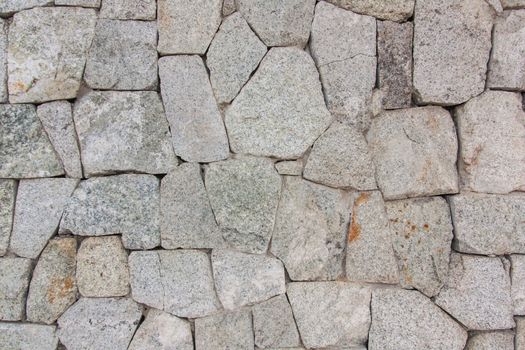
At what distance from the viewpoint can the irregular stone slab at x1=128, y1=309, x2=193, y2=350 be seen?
5.99ft

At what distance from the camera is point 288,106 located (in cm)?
181

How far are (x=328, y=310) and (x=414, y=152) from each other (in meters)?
0.77

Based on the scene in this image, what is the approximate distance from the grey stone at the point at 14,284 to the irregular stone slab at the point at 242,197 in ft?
2.76

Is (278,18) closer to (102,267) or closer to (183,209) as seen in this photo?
(183,209)

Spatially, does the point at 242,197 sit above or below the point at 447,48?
below

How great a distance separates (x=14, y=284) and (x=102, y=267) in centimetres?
38

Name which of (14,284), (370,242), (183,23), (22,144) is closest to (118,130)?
(22,144)

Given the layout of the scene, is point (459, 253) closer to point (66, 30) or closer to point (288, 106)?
point (288, 106)

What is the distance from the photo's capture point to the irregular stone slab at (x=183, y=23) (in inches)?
70.4

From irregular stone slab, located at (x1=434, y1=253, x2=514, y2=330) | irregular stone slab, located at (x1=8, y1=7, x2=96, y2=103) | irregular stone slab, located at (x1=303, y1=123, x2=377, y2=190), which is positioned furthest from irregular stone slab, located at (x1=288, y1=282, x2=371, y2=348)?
irregular stone slab, located at (x1=8, y1=7, x2=96, y2=103)

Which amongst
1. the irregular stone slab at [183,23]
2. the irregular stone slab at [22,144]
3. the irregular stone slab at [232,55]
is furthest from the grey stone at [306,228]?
the irregular stone slab at [22,144]

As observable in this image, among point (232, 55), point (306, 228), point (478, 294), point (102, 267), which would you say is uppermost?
point (232, 55)

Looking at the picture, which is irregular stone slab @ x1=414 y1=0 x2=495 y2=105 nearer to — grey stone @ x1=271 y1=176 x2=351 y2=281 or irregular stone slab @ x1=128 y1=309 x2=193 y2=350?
grey stone @ x1=271 y1=176 x2=351 y2=281

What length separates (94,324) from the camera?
1826 millimetres
